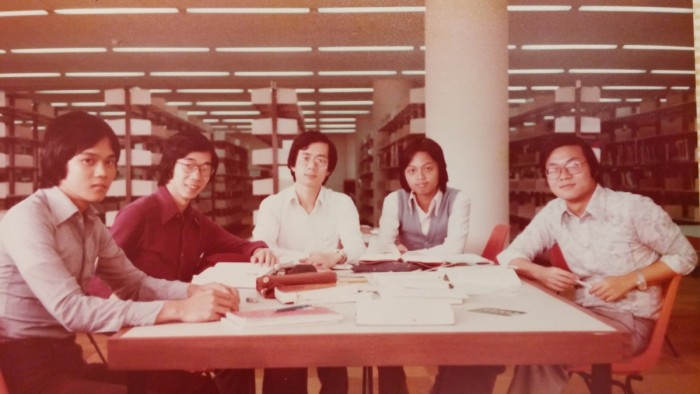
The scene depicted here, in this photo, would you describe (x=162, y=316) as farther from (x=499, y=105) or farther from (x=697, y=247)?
(x=499, y=105)

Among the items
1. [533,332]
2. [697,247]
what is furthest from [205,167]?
[697,247]

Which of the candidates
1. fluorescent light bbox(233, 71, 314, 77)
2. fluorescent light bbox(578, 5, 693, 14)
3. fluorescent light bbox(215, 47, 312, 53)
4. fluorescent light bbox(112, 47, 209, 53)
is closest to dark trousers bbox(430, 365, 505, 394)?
fluorescent light bbox(578, 5, 693, 14)

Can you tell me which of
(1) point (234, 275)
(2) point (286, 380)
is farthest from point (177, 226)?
(2) point (286, 380)

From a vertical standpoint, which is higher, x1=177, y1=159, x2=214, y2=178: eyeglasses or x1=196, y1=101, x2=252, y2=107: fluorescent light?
x1=196, y1=101, x2=252, y2=107: fluorescent light

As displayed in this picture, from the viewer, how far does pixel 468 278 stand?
5.96 ft

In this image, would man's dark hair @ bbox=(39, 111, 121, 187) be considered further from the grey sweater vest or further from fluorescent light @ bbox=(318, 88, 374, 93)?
fluorescent light @ bbox=(318, 88, 374, 93)

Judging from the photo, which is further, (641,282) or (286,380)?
(286,380)

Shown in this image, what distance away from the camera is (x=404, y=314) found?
1.26m

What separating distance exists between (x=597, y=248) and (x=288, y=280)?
Answer: 114cm

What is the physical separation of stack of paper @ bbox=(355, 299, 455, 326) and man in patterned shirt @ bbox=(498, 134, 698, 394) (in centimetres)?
73

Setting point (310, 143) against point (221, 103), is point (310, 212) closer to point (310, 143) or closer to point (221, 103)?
point (310, 143)

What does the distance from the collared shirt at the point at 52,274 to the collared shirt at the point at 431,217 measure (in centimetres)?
146

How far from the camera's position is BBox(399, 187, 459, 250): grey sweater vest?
2934 mm

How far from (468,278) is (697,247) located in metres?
1.28
